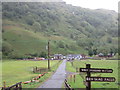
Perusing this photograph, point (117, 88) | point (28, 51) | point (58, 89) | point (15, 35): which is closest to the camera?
point (58, 89)

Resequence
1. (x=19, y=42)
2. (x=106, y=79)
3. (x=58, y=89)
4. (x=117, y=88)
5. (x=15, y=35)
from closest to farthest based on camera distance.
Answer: (x=106, y=79), (x=58, y=89), (x=117, y=88), (x=19, y=42), (x=15, y=35)

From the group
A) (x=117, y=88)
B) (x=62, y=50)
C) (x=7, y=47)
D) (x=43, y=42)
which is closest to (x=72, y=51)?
(x=62, y=50)

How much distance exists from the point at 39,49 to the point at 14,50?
808 inches

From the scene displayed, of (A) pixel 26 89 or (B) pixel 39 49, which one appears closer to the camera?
(A) pixel 26 89

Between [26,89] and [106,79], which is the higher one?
[106,79]

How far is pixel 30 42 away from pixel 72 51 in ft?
138

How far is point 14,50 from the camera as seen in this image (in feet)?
543

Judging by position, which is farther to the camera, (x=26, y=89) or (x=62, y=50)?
(x=62, y=50)

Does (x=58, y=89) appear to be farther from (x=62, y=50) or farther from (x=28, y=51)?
(x=62, y=50)

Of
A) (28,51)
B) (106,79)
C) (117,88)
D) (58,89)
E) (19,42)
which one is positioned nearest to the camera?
(106,79)

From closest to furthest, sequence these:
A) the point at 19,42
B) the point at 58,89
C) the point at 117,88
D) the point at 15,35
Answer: the point at 58,89
the point at 117,88
the point at 19,42
the point at 15,35

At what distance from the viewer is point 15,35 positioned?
199 metres

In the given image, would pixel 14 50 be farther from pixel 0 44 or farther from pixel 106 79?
pixel 106 79

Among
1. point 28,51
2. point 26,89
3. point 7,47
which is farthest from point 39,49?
point 26,89
